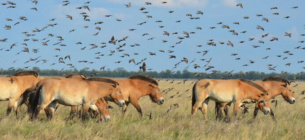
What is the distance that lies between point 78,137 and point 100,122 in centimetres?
204

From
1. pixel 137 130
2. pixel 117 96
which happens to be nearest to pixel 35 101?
pixel 117 96

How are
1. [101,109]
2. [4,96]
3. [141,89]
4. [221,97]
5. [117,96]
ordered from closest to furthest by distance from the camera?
[101,109] < [4,96] < [117,96] < [221,97] < [141,89]

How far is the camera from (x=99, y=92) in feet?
45.3

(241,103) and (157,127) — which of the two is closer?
(157,127)

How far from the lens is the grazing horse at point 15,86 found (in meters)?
14.5

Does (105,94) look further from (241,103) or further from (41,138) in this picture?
(241,103)

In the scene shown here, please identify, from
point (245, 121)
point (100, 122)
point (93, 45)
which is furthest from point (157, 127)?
point (93, 45)

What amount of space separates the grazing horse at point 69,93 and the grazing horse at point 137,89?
8.59 ft

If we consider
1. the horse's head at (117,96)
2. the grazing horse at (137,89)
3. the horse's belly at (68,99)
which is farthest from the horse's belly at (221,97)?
the horse's belly at (68,99)

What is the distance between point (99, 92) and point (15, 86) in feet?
9.02

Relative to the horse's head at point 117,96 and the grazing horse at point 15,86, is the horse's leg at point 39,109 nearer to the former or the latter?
the grazing horse at point 15,86

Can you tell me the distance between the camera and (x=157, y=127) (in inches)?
533

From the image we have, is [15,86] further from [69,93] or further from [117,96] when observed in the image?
[117,96]

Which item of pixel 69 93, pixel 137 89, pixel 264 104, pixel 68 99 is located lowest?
pixel 264 104
